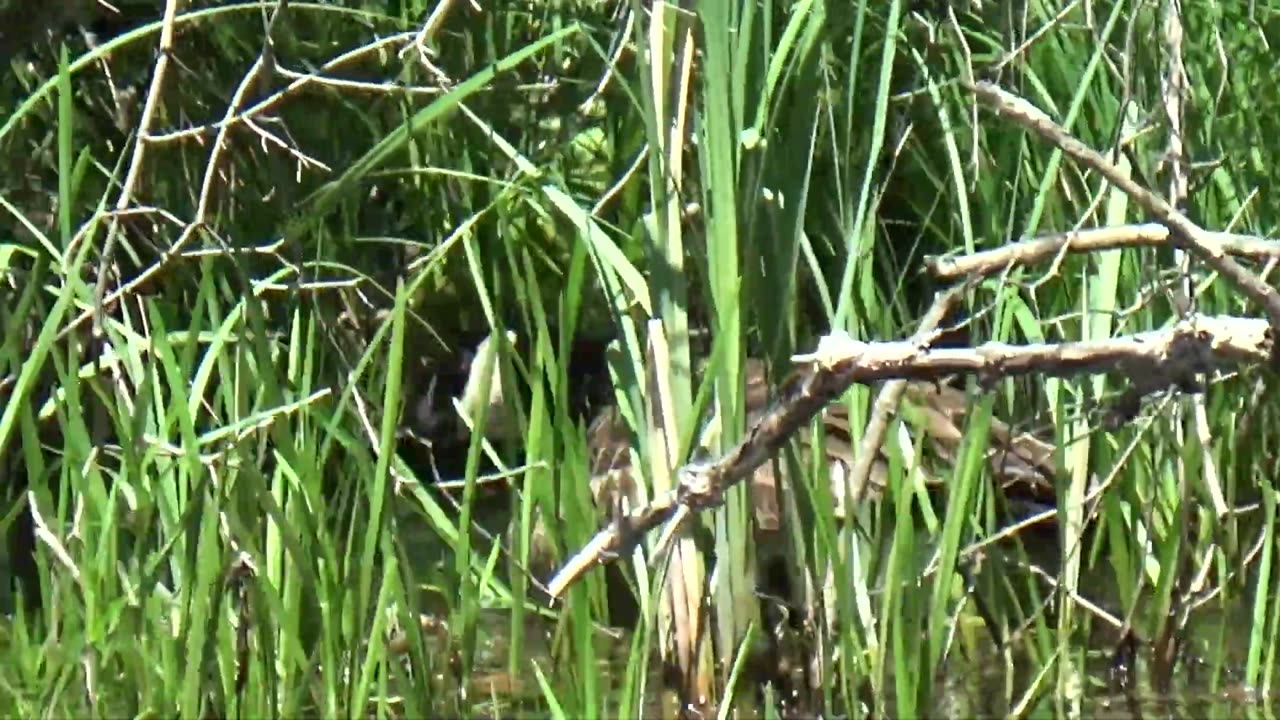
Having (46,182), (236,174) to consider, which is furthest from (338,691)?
(46,182)

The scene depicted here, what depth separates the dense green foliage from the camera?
1.98 metres

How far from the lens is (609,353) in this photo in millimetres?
2273

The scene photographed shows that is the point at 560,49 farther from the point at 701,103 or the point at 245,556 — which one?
the point at 245,556

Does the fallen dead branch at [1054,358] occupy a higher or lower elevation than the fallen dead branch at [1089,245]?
lower

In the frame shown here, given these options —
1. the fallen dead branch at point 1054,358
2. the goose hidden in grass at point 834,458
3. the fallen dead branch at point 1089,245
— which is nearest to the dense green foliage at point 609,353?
the goose hidden in grass at point 834,458

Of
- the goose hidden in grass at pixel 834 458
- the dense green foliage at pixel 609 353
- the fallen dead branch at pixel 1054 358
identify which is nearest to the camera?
the fallen dead branch at pixel 1054 358

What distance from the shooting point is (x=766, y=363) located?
215 cm

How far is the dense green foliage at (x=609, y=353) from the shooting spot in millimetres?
1982

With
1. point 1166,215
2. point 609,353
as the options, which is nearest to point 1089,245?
point 1166,215

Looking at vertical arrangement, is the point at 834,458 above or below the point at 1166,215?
below

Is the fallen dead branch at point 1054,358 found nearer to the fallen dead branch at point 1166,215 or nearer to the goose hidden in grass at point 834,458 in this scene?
the fallen dead branch at point 1166,215

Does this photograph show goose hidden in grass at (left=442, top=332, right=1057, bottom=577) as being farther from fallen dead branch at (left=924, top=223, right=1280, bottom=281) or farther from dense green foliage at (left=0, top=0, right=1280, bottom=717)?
fallen dead branch at (left=924, top=223, right=1280, bottom=281)

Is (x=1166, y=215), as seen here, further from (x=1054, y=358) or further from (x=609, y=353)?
(x=609, y=353)

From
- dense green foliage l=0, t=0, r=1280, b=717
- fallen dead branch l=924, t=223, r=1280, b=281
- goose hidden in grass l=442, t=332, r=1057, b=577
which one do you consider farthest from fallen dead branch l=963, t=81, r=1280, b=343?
goose hidden in grass l=442, t=332, r=1057, b=577
